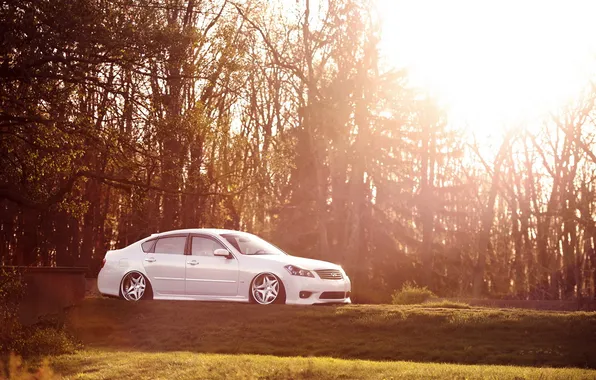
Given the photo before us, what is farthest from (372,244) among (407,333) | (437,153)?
(407,333)

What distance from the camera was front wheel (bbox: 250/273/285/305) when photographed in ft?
59.9

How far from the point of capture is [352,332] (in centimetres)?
1562

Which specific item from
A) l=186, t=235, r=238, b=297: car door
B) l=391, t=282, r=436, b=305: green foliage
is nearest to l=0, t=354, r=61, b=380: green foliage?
l=186, t=235, r=238, b=297: car door

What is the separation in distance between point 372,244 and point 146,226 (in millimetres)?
10611

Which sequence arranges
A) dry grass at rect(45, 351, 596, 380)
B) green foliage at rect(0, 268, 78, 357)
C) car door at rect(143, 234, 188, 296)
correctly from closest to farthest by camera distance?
dry grass at rect(45, 351, 596, 380)
green foliage at rect(0, 268, 78, 357)
car door at rect(143, 234, 188, 296)

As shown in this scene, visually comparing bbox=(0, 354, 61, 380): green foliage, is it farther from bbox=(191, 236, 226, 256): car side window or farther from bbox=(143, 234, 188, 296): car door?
bbox=(191, 236, 226, 256): car side window

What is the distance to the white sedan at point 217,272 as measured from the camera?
18203 millimetres

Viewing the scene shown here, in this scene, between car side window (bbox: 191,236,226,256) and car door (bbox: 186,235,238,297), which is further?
car side window (bbox: 191,236,226,256)

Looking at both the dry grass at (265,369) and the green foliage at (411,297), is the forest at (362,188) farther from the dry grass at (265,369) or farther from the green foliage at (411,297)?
the dry grass at (265,369)

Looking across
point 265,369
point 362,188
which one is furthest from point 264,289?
point 362,188

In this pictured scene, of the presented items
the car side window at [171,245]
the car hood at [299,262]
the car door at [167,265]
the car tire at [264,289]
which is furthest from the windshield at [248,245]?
the car door at [167,265]

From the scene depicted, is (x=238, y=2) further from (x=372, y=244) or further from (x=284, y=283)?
(x=284, y=283)

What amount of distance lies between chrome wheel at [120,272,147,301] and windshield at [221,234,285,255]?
2.31 metres

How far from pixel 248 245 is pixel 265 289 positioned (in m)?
1.48
